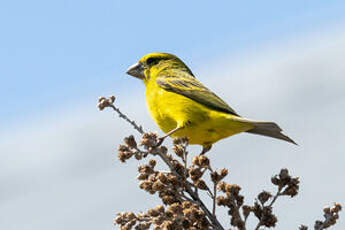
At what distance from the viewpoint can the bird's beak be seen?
9422 millimetres

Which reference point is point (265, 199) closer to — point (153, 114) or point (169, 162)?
point (169, 162)

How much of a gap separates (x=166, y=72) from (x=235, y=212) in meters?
4.77

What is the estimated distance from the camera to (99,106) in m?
5.43

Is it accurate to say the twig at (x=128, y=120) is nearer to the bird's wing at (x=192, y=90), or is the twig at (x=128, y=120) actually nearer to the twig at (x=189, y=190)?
the twig at (x=189, y=190)

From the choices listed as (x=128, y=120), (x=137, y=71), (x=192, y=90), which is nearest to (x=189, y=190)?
(x=128, y=120)

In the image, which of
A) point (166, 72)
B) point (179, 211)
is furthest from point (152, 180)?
point (166, 72)

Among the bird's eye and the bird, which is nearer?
the bird

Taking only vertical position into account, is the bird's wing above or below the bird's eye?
below

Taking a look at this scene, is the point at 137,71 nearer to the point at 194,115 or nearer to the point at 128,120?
the point at 194,115

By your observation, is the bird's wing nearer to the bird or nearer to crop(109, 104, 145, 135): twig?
the bird

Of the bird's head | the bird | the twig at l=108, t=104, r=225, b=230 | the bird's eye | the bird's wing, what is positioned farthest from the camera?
the bird's eye

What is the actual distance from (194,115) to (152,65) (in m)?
2.36

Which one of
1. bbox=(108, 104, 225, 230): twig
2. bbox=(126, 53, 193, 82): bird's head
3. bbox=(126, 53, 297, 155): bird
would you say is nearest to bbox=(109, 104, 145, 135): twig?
bbox=(108, 104, 225, 230): twig

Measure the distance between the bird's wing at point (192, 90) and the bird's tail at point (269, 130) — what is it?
429 mm
